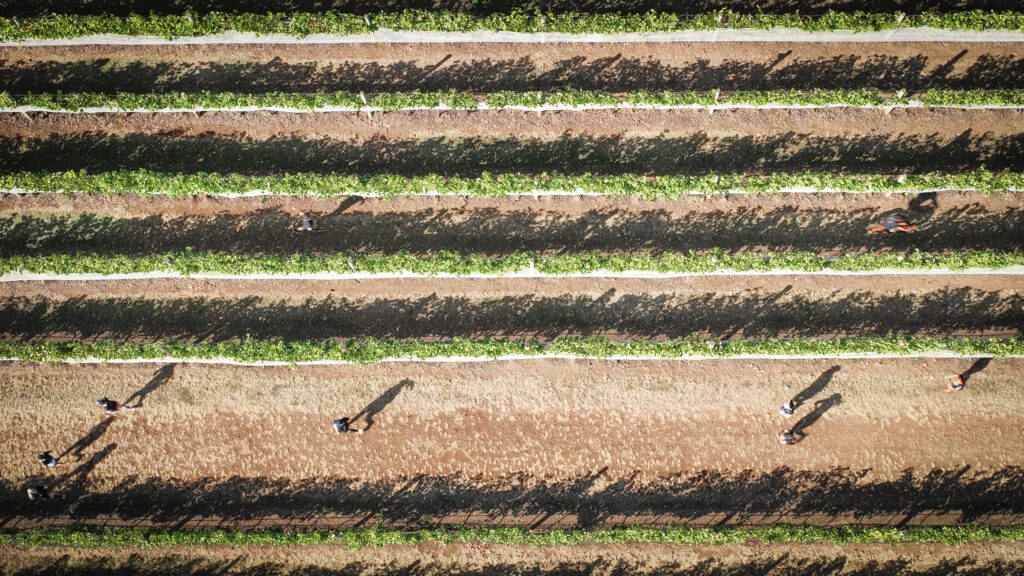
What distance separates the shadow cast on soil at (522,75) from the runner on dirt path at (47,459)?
55.9 ft

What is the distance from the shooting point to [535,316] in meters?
28.5

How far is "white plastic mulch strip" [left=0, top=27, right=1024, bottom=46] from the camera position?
29.3m

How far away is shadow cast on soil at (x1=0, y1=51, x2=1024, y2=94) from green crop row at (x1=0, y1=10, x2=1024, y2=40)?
1353 millimetres

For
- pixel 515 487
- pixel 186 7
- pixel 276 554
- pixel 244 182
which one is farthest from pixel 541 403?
pixel 186 7

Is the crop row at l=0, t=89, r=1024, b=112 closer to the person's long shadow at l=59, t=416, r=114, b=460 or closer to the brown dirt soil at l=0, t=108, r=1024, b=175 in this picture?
the brown dirt soil at l=0, t=108, r=1024, b=175

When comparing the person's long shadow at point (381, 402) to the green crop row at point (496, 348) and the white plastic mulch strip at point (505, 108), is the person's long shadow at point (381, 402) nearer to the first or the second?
the green crop row at point (496, 348)

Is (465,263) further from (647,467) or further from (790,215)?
(790,215)

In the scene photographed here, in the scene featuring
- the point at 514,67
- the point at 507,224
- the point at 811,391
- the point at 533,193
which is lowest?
the point at 811,391

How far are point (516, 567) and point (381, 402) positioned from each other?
30.9ft

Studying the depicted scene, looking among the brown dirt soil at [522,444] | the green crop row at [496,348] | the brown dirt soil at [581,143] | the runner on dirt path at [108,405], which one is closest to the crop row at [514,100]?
the brown dirt soil at [581,143]

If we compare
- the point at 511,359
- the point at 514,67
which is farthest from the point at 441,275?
the point at 514,67

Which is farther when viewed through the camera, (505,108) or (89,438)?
(505,108)

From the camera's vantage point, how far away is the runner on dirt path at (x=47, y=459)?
27250 millimetres

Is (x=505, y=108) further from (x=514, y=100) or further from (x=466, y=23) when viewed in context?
(x=466, y=23)
